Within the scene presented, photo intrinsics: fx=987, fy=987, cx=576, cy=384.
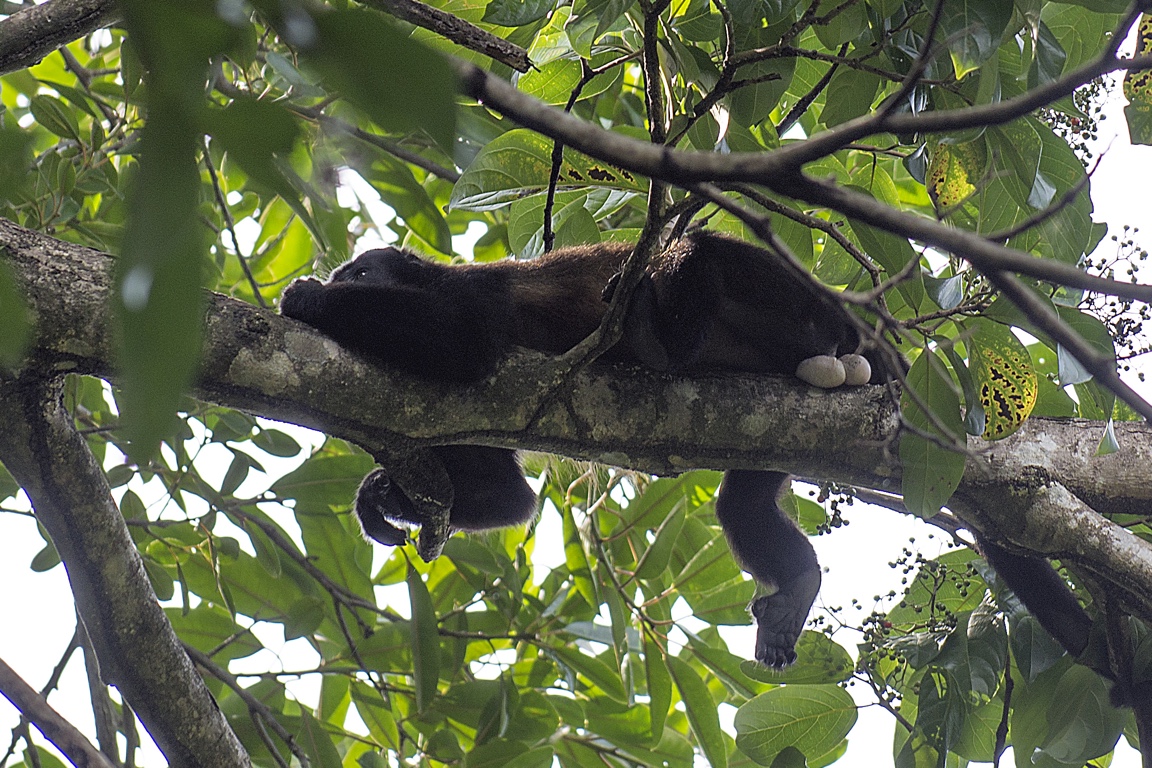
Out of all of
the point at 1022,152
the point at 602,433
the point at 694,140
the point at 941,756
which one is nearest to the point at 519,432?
the point at 602,433

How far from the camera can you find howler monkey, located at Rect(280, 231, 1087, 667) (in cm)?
239

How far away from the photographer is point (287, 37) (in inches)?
23.5

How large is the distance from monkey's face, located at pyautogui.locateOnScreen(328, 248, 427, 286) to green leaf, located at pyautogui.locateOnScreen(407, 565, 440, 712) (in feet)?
3.29

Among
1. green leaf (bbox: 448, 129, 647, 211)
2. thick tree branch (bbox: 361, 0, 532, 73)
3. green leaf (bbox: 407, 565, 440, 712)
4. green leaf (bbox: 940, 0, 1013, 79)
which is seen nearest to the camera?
thick tree branch (bbox: 361, 0, 532, 73)

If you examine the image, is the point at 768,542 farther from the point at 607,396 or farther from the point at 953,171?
the point at 953,171

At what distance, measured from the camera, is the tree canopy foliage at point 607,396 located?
86 centimetres

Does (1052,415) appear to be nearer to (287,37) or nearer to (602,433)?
(602,433)

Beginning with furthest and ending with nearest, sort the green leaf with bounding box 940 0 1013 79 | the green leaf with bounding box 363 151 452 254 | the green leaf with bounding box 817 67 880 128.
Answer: the green leaf with bounding box 363 151 452 254 → the green leaf with bounding box 817 67 880 128 → the green leaf with bounding box 940 0 1013 79

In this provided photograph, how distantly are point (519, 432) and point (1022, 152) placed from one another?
4.25ft

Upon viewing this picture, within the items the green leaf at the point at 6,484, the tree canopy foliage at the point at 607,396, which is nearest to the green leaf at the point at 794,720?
the tree canopy foliage at the point at 607,396

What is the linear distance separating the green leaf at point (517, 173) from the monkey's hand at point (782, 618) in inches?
59.4

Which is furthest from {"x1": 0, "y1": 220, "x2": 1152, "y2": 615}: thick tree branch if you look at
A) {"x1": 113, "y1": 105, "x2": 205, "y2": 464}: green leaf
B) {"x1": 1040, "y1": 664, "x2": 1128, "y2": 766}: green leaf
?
{"x1": 113, "y1": 105, "x2": 205, "y2": 464}: green leaf

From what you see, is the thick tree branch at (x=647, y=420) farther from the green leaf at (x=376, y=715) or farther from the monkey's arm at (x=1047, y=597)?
the green leaf at (x=376, y=715)

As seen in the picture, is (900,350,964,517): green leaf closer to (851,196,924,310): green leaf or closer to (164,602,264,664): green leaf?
(851,196,924,310): green leaf
